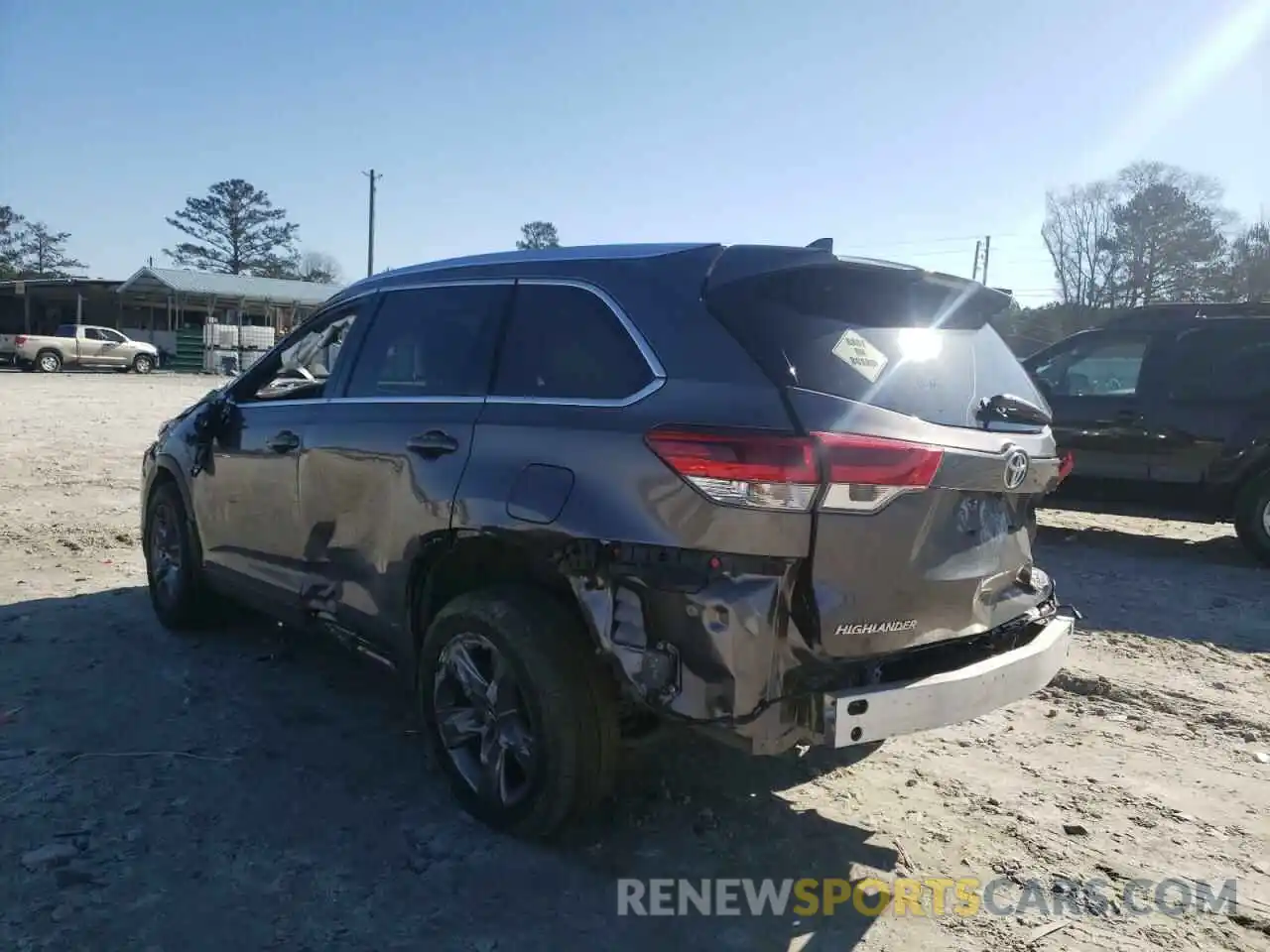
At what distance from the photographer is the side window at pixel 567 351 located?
3153mm

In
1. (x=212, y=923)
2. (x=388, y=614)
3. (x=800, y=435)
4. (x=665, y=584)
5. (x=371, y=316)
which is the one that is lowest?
(x=212, y=923)

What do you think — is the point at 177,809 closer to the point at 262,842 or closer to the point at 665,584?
the point at 262,842

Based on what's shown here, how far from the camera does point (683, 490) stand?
9.16 ft

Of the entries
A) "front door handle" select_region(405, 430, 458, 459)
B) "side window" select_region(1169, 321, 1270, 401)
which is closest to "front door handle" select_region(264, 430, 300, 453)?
"front door handle" select_region(405, 430, 458, 459)

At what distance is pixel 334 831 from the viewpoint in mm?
3359

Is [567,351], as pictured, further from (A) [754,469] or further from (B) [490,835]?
(B) [490,835]

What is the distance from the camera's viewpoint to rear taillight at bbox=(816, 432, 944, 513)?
2.76 meters

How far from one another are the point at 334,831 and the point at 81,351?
1429 inches

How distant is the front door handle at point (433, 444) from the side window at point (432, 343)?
0.60 feet

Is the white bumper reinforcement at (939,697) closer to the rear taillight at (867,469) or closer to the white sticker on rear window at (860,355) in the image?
the rear taillight at (867,469)

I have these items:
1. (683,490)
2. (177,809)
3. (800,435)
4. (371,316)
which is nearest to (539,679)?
(683,490)

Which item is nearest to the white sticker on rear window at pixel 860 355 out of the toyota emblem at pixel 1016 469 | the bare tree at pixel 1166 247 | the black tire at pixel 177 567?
the toyota emblem at pixel 1016 469

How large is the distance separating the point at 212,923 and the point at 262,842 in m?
0.45

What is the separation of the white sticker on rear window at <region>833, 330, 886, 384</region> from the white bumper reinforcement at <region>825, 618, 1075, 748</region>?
93 cm
